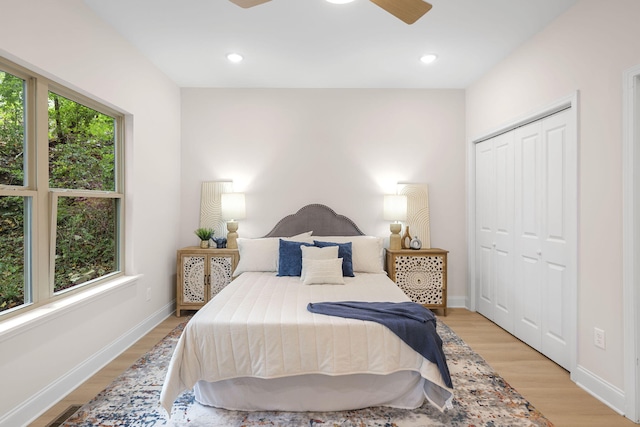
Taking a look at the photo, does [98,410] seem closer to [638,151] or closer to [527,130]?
[638,151]

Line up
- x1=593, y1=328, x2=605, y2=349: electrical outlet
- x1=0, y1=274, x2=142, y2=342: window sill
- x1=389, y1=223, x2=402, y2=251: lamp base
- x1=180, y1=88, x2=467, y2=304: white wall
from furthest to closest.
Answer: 1. x1=180, y1=88, x2=467, y2=304: white wall
2. x1=389, y1=223, x2=402, y2=251: lamp base
3. x1=593, y1=328, x2=605, y2=349: electrical outlet
4. x1=0, y1=274, x2=142, y2=342: window sill

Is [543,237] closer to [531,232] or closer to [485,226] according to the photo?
[531,232]

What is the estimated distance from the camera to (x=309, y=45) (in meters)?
3.36

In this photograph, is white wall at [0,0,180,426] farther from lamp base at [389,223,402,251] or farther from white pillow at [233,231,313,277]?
lamp base at [389,223,402,251]

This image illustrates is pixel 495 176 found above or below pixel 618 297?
above

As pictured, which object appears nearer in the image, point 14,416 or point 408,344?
point 14,416

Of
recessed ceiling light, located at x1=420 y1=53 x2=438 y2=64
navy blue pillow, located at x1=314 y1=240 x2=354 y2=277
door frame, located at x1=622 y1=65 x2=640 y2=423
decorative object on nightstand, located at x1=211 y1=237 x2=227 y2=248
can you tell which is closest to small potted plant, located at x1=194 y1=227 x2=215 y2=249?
decorative object on nightstand, located at x1=211 y1=237 x2=227 y2=248

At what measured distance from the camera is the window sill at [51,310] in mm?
2013

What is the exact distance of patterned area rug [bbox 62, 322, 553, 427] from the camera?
213 centimetres

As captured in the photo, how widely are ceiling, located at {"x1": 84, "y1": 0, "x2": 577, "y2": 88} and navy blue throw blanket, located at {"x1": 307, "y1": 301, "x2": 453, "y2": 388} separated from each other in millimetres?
2157

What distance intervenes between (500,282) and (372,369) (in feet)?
7.56

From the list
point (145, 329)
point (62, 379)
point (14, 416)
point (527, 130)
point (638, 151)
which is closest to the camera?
point (14, 416)

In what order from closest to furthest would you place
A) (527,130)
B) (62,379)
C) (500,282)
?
(62,379)
(527,130)
(500,282)

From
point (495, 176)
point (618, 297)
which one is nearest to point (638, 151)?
point (618, 297)
